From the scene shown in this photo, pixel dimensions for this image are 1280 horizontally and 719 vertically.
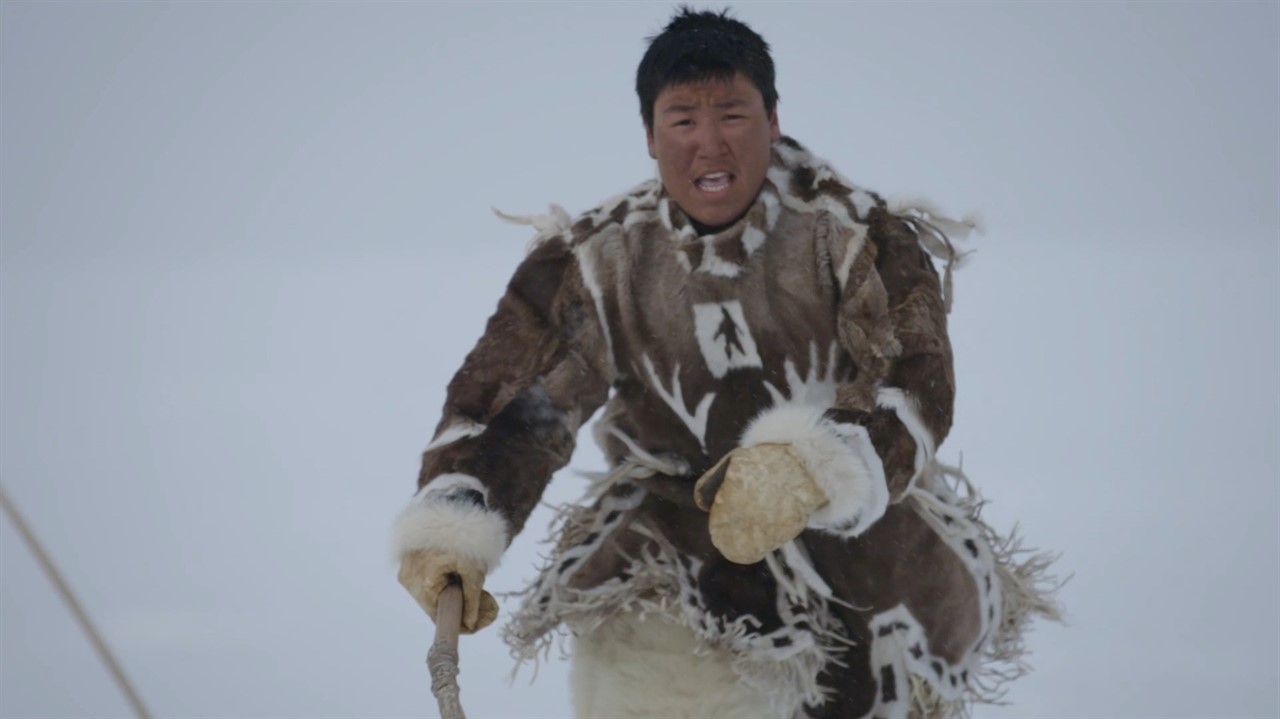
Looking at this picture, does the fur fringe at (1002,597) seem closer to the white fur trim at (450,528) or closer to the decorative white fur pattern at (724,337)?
the decorative white fur pattern at (724,337)

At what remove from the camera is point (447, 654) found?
236 cm

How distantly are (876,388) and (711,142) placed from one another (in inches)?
16.1

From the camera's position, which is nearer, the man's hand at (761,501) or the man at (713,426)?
the man's hand at (761,501)

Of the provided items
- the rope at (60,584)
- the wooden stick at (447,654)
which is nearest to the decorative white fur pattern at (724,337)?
the wooden stick at (447,654)

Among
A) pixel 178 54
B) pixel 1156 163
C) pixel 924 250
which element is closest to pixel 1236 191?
pixel 1156 163

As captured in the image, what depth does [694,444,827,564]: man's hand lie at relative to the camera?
226 cm

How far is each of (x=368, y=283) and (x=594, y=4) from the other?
4.61 ft

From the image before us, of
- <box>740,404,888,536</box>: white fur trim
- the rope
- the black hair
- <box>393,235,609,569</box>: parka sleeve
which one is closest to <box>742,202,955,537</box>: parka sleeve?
<box>740,404,888,536</box>: white fur trim

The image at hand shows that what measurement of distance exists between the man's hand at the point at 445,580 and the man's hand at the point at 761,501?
0.37 m

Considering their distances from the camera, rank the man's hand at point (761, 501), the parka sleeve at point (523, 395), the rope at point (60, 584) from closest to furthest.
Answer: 1. the rope at point (60, 584)
2. the man's hand at point (761, 501)
3. the parka sleeve at point (523, 395)

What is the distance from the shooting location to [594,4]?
609cm

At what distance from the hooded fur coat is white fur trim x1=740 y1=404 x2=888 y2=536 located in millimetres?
86

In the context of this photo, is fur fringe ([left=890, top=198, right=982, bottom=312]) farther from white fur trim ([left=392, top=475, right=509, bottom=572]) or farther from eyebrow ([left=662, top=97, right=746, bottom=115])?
white fur trim ([left=392, top=475, right=509, bottom=572])

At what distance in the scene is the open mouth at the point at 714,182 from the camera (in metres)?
2.60
